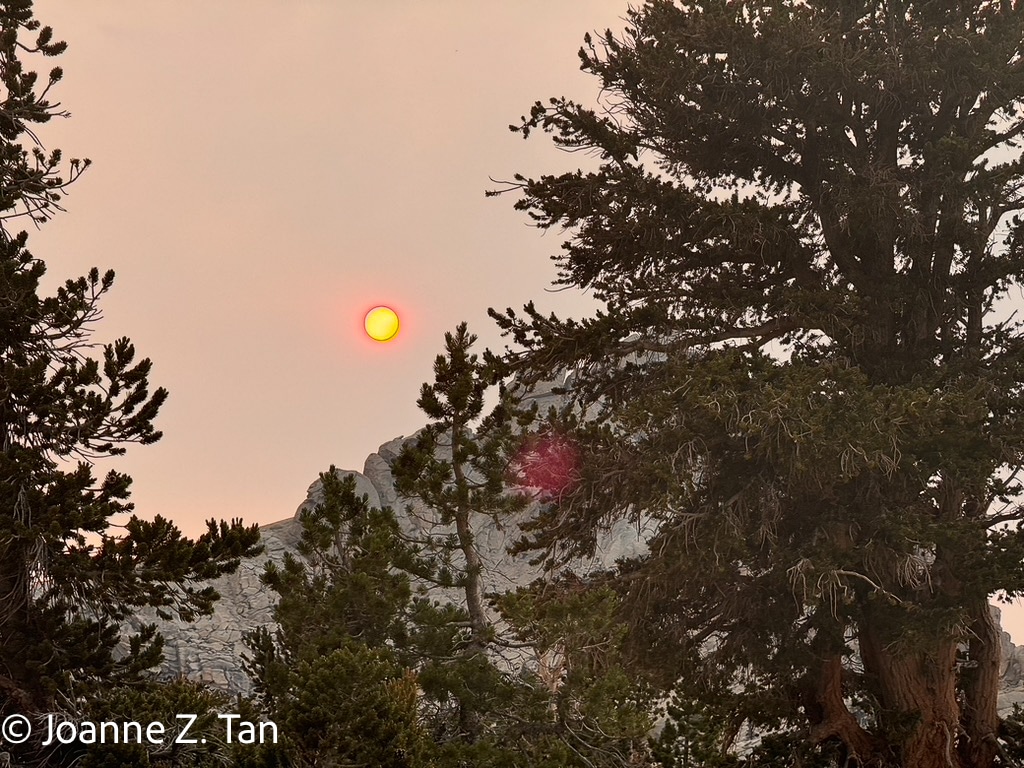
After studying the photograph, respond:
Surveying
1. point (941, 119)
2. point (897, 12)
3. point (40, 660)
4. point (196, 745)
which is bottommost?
point (196, 745)

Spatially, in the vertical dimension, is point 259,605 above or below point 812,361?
above

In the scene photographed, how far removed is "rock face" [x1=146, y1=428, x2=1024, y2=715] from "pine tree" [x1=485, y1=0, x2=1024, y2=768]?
3789 centimetres

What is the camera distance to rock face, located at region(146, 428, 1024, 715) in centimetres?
5509

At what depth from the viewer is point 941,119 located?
589 inches

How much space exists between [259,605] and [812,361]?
53.0m

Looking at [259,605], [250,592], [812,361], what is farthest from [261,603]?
[812,361]

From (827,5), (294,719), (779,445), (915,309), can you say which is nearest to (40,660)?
(294,719)

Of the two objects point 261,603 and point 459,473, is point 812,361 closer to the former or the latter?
point 459,473

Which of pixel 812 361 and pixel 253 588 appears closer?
pixel 812 361

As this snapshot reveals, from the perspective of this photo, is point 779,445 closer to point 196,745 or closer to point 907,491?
point 907,491

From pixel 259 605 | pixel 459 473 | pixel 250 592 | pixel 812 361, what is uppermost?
pixel 250 592

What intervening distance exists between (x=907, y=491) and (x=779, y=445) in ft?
7.43

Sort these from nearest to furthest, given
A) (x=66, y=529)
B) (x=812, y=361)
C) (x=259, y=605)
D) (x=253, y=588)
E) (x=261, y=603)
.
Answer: (x=66, y=529), (x=812, y=361), (x=259, y=605), (x=261, y=603), (x=253, y=588)

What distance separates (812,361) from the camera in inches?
619
